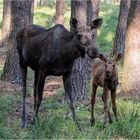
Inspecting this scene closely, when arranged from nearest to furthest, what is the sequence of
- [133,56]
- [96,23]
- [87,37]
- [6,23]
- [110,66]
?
[87,37] < [96,23] < [110,66] < [133,56] < [6,23]

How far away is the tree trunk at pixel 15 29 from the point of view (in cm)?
1373

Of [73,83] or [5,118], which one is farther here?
[73,83]

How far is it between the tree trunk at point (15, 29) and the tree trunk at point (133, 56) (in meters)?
3.18

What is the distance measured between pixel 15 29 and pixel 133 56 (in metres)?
3.87

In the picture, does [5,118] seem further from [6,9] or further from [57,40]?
[6,9]

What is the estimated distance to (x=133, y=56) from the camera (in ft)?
41.5

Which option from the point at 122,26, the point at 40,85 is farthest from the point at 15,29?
the point at 122,26

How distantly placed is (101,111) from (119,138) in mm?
2359

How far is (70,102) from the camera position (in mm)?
9367

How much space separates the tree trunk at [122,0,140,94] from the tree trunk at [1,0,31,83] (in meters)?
3.18

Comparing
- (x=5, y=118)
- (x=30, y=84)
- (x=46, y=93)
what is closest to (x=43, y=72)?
(x=5, y=118)

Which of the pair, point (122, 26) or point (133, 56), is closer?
point (133, 56)

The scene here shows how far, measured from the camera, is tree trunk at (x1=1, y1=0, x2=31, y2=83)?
1373cm

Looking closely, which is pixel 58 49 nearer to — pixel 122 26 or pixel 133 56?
pixel 133 56
